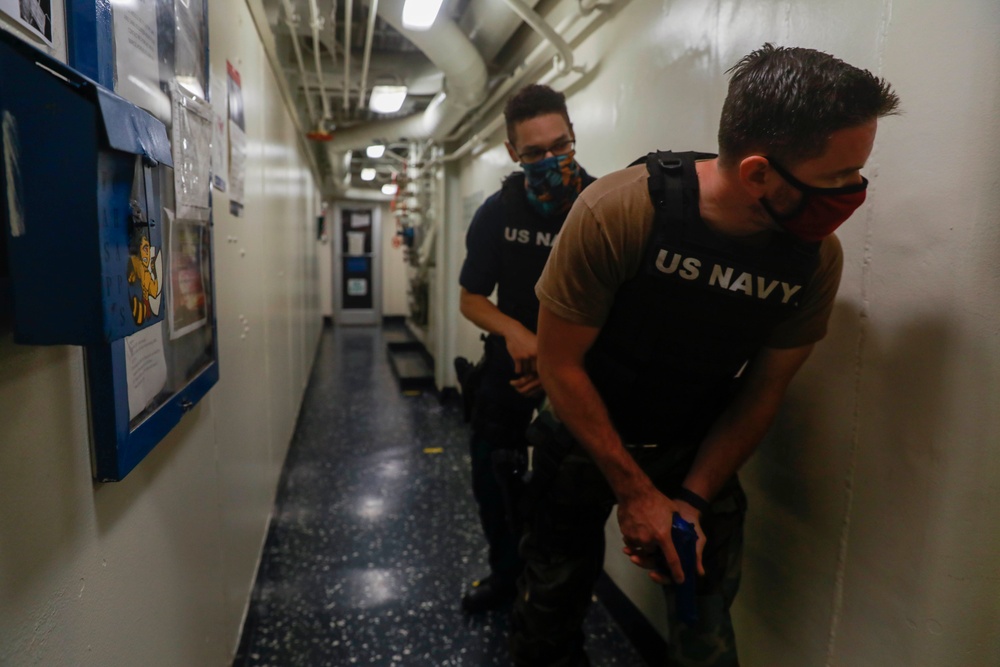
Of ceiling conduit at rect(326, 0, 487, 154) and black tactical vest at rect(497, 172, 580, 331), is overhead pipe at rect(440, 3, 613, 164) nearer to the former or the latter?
ceiling conduit at rect(326, 0, 487, 154)

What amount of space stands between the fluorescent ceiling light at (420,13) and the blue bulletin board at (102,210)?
1.17 metres

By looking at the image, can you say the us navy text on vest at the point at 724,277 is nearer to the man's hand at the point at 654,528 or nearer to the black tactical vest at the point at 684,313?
the black tactical vest at the point at 684,313

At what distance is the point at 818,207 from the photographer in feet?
2.57

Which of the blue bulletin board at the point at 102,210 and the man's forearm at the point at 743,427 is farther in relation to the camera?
the man's forearm at the point at 743,427

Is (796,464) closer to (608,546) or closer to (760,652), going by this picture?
(760,652)

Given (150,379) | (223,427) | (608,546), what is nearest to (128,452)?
(150,379)

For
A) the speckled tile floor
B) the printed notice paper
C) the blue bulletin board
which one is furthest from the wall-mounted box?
the speckled tile floor

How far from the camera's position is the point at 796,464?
1098mm

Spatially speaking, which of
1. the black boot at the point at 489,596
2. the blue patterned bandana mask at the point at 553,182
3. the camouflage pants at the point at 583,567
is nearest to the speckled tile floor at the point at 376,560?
the black boot at the point at 489,596

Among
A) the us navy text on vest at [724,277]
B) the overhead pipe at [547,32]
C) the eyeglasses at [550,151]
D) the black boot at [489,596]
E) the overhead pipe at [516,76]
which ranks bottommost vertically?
the black boot at [489,596]

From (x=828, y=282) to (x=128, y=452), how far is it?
3.59 ft

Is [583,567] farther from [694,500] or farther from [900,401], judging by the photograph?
[900,401]

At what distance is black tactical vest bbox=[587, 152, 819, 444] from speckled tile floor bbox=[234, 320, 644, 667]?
0.96 meters

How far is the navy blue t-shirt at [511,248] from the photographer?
1.51 m
